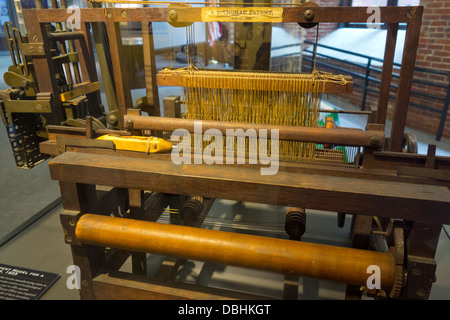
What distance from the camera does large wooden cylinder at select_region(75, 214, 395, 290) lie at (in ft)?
4.77

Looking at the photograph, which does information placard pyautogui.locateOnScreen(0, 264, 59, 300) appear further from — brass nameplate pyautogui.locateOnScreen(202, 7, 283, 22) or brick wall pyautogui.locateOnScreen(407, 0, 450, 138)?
brick wall pyautogui.locateOnScreen(407, 0, 450, 138)

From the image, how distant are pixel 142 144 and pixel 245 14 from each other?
90 centimetres

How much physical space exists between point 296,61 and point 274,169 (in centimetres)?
424

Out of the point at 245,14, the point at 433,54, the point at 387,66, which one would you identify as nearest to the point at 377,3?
the point at 433,54

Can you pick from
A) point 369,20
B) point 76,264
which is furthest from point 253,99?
point 76,264

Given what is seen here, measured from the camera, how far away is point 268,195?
56.8 inches

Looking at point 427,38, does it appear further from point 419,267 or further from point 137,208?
point 137,208

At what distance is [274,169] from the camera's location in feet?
5.36

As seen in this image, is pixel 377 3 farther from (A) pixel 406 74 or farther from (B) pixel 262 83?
(B) pixel 262 83

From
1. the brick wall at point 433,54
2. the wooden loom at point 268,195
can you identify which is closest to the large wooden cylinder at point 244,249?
the wooden loom at point 268,195

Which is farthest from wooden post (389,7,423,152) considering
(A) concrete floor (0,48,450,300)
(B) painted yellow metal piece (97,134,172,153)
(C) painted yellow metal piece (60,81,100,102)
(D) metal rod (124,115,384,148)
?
(C) painted yellow metal piece (60,81,100,102)

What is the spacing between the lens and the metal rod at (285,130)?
1681 millimetres

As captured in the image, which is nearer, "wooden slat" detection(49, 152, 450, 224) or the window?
"wooden slat" detection(49, 152, 450, 224)

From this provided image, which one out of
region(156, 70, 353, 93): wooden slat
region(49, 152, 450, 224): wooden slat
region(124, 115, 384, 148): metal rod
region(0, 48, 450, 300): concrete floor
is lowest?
region(0, 48, 450, 300): concrete floor
